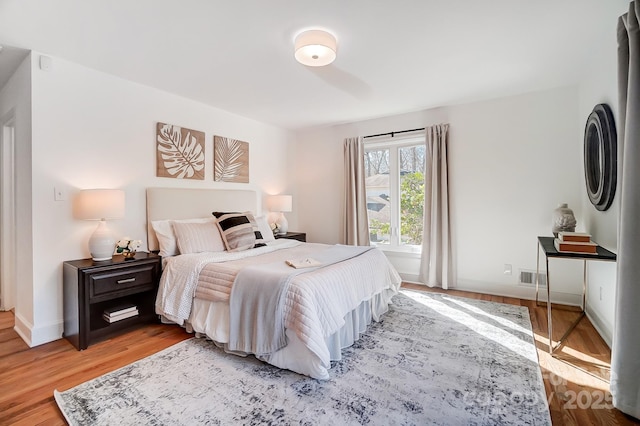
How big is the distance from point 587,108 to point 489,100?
102 cm

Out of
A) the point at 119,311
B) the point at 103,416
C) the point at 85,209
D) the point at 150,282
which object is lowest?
the point at 103,416

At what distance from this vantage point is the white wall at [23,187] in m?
2.61

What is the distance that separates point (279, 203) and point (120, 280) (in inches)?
97.7

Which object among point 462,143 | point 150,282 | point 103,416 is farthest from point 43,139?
point 462,143

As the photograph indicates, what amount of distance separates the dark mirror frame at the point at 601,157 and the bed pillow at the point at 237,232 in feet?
10.7

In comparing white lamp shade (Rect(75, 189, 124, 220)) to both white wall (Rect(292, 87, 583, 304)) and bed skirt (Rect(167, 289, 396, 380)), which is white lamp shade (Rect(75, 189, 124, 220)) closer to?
bed skirt (Rect(167, 289, 396, 380))

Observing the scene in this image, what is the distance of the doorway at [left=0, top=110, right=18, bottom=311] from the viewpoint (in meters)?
3.25

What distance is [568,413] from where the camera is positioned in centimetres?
170

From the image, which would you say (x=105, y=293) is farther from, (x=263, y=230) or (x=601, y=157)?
(x=601, y=157)

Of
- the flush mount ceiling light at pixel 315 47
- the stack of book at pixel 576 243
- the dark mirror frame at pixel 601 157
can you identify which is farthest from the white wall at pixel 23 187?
the dark mirror frame at pixel 601 157

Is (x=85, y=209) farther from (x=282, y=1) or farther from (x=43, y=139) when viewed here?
(x=282, y=1)

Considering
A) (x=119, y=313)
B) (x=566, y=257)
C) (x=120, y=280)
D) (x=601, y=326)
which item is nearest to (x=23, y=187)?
(x=120, y=280)

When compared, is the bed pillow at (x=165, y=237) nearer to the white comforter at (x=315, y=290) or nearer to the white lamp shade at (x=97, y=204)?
the white comforter at (x=315, y=290)

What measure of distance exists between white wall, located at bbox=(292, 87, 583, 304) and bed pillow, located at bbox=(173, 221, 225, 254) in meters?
2.74
